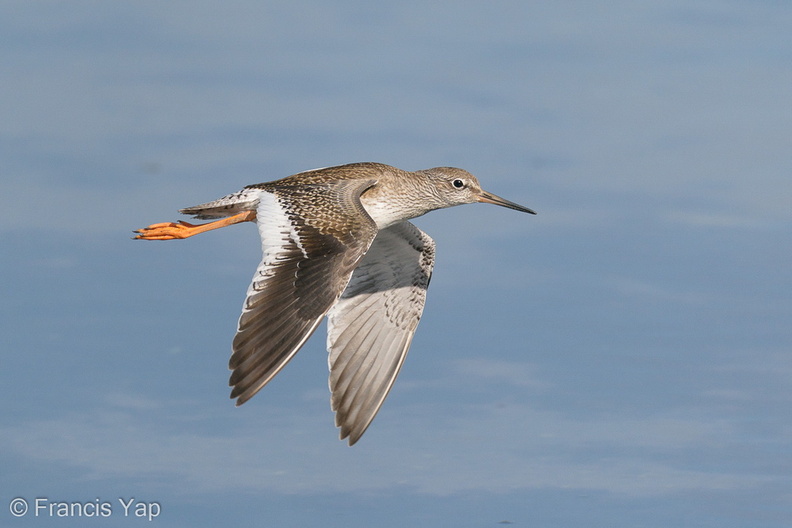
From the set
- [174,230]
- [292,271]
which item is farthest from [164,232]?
[292,271]

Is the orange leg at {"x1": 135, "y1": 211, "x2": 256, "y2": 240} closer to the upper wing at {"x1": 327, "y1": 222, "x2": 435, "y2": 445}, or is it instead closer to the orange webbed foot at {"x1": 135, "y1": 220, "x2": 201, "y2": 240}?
→ the orange webbed foot at {"x1": 135, "y1": 220, "x2": 201, "y2": 240}

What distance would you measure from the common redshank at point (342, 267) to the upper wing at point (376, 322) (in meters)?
0.02

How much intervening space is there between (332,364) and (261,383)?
4.45 metres

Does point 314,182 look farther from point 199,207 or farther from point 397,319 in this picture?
point 397,319

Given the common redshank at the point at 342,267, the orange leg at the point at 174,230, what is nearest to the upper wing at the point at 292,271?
the common redshank at the point at 342,267

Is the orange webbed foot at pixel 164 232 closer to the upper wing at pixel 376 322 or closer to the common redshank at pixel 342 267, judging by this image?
the common redshank at pixel 342 267

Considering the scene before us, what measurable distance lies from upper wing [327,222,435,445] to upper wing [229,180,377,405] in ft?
8.59

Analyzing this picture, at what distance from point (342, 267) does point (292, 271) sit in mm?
710

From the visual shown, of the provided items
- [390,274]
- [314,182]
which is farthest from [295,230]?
[390,274]

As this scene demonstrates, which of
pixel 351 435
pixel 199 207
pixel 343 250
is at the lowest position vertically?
pixel 351 435

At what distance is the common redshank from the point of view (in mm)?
14955

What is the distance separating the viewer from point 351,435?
1814cm

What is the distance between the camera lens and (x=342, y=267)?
52.1ft

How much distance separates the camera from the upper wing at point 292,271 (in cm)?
1460
